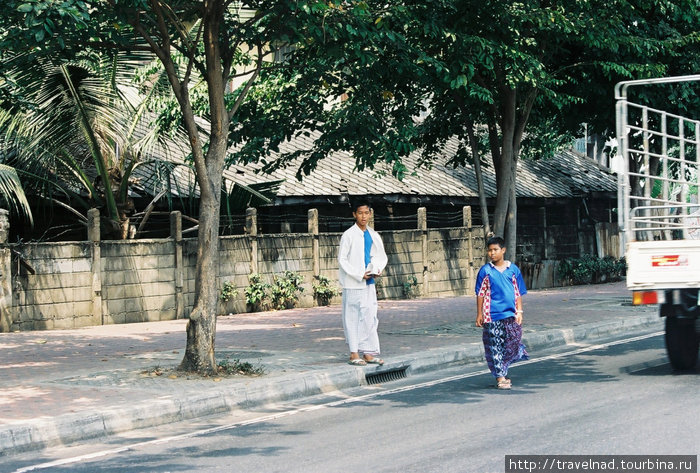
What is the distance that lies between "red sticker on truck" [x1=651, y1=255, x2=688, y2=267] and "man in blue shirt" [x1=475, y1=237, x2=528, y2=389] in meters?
1.36

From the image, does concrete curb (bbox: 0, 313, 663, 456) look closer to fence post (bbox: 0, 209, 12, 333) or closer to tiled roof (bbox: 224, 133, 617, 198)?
fence post (bbox: 0, 209, 12, 333)

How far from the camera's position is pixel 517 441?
313 inches

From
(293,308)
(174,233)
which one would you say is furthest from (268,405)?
(293,308)

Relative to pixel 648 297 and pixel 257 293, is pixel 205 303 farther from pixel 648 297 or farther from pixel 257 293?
pixel 257 293

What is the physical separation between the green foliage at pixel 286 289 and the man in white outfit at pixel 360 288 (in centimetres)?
898

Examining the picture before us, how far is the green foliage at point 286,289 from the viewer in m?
21.1

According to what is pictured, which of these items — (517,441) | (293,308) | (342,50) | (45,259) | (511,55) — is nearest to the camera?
(517,441)

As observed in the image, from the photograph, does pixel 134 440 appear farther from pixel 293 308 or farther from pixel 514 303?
pixel 293 308

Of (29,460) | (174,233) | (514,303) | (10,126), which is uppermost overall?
(10,126)

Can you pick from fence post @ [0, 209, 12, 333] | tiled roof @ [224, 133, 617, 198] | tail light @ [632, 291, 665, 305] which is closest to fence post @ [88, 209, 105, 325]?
fence post @ [0, 209, 12, 333]

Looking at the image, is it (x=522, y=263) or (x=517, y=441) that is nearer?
(x=517, y=441)

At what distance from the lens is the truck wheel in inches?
453

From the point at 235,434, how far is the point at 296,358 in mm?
4093

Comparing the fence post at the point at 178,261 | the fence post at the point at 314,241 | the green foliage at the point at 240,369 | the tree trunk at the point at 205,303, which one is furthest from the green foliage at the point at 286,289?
the tree trunk at the point at 205,303
